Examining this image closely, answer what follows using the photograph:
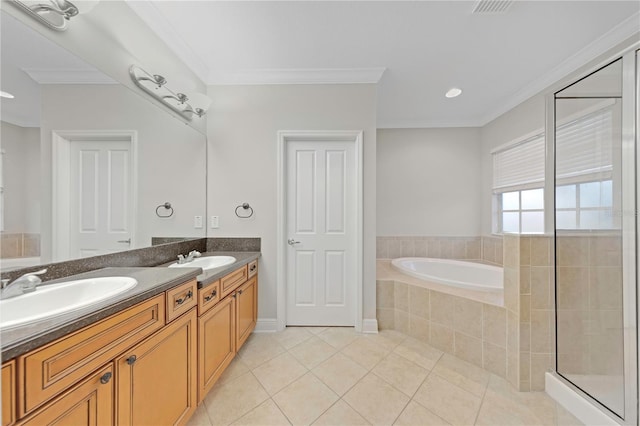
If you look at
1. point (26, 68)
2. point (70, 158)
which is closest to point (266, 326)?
point (70, 158)

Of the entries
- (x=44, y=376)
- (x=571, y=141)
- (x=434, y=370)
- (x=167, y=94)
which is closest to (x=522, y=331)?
(x=434, y=370)

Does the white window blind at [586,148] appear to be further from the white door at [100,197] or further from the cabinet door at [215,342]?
the white door at [100,197]

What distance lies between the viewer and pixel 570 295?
56.4 inches

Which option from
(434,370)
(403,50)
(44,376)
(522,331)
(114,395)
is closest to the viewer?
(44,376)

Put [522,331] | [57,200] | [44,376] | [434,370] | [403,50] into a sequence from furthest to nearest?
1. [403,50]
2. [434,370]
3. [522,331]
4. [57,200]
5. [44,376]

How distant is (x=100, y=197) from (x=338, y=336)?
2099 mm

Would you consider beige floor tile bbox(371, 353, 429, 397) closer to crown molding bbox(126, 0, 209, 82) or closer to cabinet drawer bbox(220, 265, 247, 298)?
cabinet drawer bbox(220, 265, 247, 298)

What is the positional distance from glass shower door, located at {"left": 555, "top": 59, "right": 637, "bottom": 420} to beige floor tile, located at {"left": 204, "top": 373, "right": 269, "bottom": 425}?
6.48 feet

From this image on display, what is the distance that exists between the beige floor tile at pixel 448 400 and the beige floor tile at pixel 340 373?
0.41 m

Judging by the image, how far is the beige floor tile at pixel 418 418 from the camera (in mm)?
1268

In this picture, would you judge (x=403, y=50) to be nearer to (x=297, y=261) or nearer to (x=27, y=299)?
(x=297, y=261)

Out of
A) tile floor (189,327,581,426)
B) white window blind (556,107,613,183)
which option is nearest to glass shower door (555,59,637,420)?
white window blind (556,107,613,183)

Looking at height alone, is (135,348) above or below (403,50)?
below

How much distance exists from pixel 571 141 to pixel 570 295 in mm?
979
